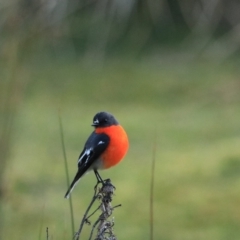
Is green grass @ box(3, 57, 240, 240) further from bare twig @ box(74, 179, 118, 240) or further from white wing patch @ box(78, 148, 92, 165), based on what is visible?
bare twig @ box(74, 179, 118, 240)

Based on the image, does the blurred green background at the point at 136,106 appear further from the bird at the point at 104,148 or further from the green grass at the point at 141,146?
the bird at the point at 104,148

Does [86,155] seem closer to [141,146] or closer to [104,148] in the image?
[104,148]

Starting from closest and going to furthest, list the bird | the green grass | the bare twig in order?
the bare twig, the bird, the green grass

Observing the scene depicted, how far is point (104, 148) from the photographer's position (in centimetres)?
204

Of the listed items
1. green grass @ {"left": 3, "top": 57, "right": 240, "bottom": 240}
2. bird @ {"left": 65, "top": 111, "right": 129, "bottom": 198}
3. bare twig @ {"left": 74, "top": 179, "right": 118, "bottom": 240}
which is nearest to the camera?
bare twig @ {"left": 74, "top": 179, "right": 118, "bottom": 240}

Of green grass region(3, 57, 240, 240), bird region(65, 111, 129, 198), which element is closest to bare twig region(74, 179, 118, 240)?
bird region(65, 111, 129, 198)

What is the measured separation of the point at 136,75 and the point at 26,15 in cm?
87

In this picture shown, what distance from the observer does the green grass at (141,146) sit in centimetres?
335

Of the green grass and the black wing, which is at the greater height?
the green grass

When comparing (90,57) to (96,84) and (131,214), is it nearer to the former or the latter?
(96,84)

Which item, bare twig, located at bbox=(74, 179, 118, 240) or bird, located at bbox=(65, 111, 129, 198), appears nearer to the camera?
bare twig, located at bbox=(74, 179, 118, 240)

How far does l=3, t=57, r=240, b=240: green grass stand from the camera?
11.0 feet

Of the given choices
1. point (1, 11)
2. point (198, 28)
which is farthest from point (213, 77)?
point (1, 11)

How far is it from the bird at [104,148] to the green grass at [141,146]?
915 millimetres
